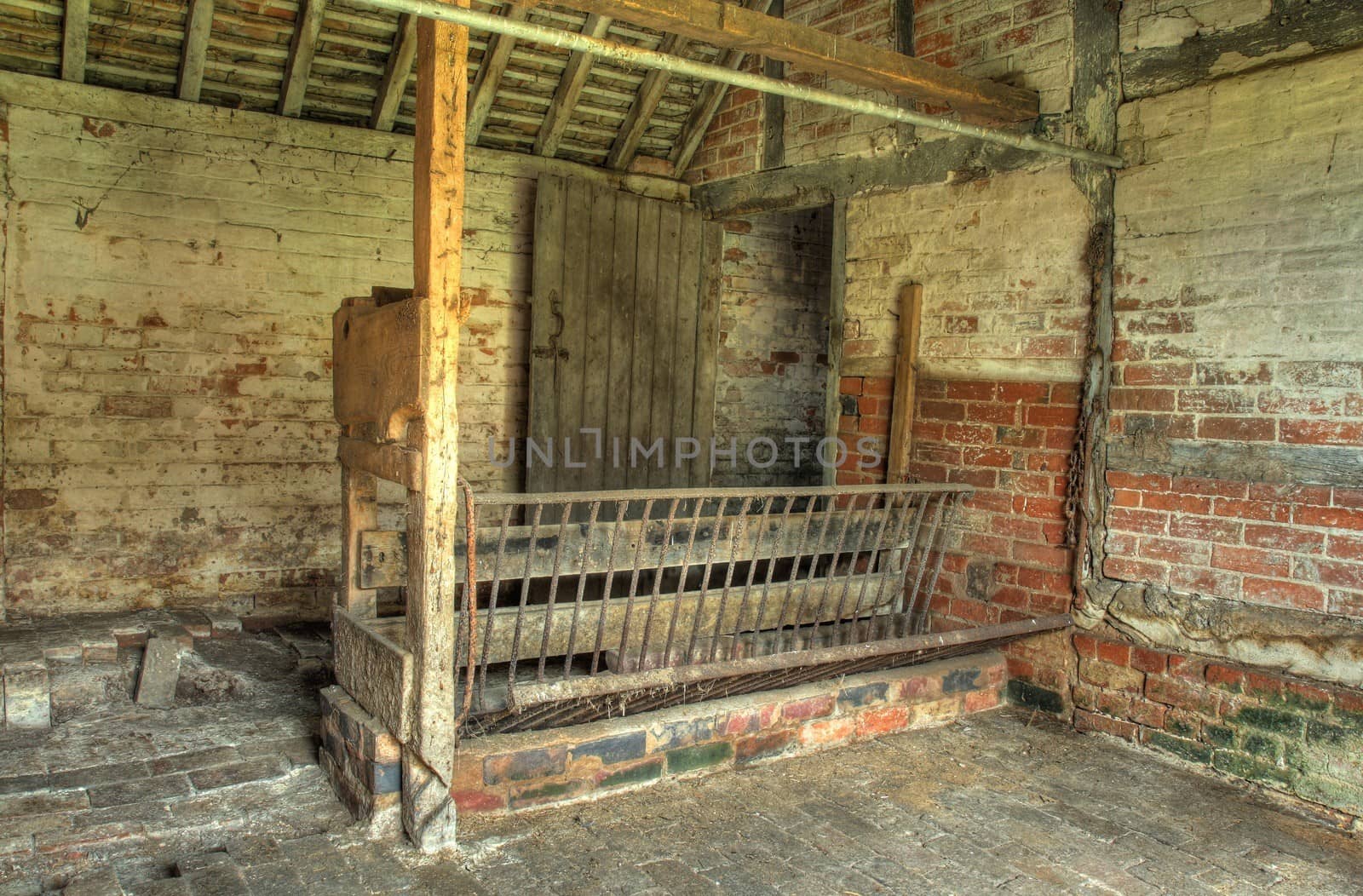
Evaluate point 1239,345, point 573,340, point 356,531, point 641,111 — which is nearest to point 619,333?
point 573,340

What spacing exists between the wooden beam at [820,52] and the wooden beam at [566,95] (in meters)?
1.10

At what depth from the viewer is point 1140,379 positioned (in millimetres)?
3707

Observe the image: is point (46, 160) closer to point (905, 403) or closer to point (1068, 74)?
point (905, 403)

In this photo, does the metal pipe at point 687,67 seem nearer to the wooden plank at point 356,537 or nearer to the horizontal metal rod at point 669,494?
the horizontal metal rod at point 669,494

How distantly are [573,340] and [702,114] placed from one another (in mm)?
1432

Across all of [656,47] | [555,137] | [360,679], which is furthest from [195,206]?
[360,679]

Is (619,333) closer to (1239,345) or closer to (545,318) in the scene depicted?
(545,318)

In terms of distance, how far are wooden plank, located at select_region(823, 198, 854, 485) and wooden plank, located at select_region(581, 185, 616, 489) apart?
126 cm

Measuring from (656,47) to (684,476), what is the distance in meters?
2.30

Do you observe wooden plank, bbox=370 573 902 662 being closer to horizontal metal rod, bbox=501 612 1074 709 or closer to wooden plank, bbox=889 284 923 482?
horizontal metal rod, bbox=501 612 1074 709

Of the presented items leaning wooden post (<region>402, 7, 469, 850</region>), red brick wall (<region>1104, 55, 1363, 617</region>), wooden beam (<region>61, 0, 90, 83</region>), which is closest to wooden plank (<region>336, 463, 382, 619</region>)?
Result: leaning wooden post (<region>402, 7, 469, 850</region>)

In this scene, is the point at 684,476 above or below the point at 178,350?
below

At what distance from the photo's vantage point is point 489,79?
4770mm

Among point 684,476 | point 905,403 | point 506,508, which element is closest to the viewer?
point 506,508
